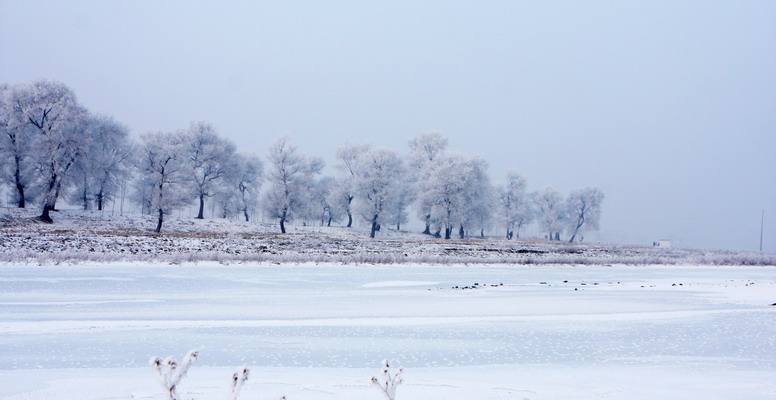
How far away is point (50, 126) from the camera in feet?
170

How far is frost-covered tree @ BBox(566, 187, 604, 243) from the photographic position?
100812mm

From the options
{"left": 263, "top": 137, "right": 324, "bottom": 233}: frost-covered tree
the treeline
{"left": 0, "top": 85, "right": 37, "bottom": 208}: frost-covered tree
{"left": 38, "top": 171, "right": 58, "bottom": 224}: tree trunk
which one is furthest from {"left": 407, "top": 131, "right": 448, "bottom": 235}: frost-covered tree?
{"left": 0, "top": 85, "right": 37, "bottom": 208}: frost-covered tree

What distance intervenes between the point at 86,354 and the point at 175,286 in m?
10.8

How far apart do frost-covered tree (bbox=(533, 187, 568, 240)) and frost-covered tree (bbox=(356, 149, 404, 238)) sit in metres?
44.3

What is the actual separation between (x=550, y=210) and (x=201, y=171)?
62.8 meters

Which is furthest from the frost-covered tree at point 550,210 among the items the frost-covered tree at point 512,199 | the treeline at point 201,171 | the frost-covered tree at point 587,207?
the treeline at point 201,171

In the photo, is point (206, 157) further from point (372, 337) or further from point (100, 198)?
point (372, 337)

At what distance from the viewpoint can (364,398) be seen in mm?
8109

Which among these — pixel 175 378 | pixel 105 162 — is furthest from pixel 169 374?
pixel 105 162

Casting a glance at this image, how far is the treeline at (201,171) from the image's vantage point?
172 feet

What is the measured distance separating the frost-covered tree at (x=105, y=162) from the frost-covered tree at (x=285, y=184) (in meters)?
17.0

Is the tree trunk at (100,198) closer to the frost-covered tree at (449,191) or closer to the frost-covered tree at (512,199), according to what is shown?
the frost-covered tree at (449,191)

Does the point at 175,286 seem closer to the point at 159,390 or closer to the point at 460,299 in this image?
the point at 460,299

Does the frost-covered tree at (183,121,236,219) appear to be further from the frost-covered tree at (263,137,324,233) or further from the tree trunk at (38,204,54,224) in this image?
the tree trunk at (38,204,54,224)
